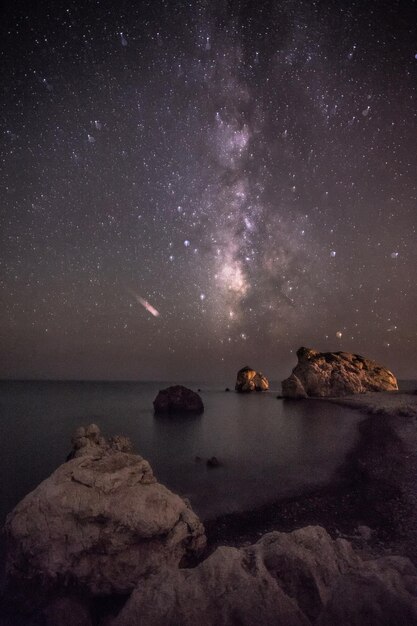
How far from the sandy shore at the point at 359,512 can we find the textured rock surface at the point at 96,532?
175 cm

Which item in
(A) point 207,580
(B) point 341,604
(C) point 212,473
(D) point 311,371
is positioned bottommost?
(C) point 212,473

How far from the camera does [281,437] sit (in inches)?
952

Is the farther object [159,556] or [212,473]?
[212,473]

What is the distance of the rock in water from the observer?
212 ft

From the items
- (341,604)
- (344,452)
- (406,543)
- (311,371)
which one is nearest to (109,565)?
(341,604)

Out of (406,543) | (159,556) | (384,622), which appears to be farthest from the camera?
(406,543)

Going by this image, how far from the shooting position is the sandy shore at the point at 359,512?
7.66 meters

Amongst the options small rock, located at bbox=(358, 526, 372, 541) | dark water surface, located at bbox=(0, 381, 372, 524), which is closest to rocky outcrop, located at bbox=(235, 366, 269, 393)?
dark water surface, located at bbox=(0, 381, 372, 524)

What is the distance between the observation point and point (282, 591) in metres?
4.34

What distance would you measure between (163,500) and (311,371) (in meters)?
66.6

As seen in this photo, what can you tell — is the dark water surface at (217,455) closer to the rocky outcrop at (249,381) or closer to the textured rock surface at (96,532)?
the textured rock surface at (96,532)

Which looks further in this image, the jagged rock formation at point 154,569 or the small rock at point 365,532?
the small rock at point 365,532

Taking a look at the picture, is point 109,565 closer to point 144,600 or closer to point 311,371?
point 144,600

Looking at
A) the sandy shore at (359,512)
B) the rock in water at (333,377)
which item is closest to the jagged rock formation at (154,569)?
the sandy shore at (359,512)
